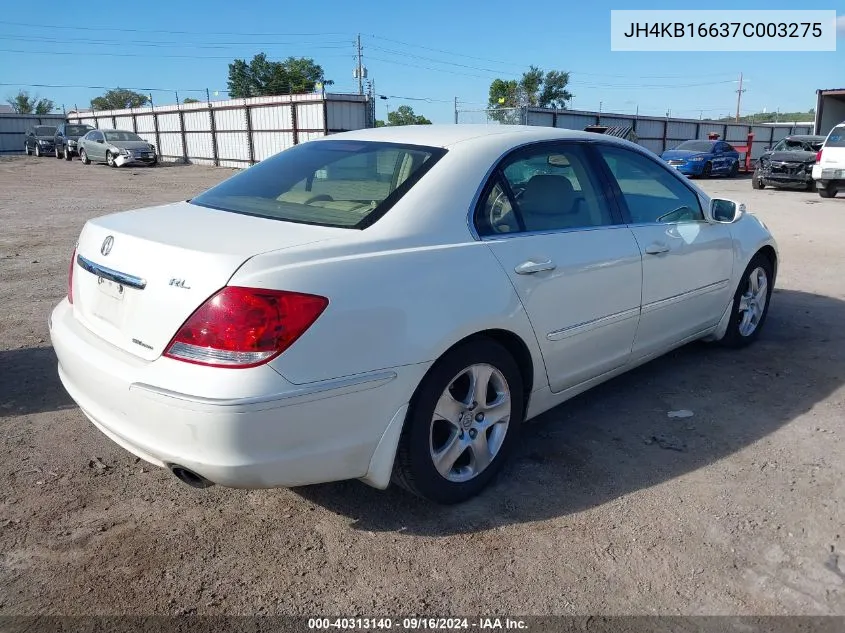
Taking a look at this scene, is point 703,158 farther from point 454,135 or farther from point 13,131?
point 13,131

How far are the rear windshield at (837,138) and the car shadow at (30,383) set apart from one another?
17.4 m

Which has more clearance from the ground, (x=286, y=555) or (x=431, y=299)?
(x=431, y=299)

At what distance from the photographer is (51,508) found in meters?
2.97

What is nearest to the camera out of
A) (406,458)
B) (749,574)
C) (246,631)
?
(246,631)

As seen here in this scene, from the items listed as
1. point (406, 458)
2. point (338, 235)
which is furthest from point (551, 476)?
point (338, 235)

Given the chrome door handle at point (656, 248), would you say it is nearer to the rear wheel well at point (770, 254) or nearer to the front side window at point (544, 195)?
the front side window at point (544, 195)

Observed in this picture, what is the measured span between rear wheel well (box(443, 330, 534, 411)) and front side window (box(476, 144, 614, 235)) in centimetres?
45

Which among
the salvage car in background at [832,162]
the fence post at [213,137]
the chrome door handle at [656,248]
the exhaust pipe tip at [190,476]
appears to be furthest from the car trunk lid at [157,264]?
the fence post at [213,137]

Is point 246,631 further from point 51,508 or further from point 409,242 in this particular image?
point 409,242

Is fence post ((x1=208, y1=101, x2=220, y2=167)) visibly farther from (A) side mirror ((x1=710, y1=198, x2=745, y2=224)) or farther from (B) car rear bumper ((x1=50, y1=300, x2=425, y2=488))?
(B) car rear bumper ((x1=50, y1=300, x2=425, y2=488))

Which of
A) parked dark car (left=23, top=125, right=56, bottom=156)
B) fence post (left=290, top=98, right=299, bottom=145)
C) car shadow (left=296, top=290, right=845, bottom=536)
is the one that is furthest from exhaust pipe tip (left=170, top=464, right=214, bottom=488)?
parked dark car (left=23, top=125, right=56, bottom=156)

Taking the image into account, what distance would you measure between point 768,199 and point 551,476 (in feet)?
54.9

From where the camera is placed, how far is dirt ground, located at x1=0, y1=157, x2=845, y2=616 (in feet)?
8.05

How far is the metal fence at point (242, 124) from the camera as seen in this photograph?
26031 millimetres
